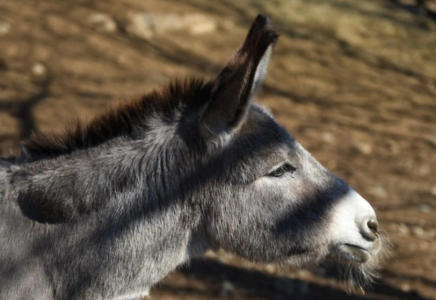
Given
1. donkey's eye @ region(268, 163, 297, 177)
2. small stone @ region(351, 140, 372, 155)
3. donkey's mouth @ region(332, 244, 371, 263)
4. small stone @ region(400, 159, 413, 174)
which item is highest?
donkey's eye @ region(268, 163, 297, 177)

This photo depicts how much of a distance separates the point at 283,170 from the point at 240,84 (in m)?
0.54

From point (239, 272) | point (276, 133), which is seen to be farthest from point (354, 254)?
point (239, 272)

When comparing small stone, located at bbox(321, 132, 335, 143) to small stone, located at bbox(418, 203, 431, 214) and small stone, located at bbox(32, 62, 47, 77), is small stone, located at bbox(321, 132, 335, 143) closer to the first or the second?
small stone, located at bbox(418, 203, 431, 214)

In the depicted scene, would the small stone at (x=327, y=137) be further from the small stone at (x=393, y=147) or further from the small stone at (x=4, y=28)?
the small stone at (x=4, y=28)

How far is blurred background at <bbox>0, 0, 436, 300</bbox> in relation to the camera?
4.74 meters

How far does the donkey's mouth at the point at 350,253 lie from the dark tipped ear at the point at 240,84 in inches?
31.7

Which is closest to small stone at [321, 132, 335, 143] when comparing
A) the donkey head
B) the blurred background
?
the blurred background

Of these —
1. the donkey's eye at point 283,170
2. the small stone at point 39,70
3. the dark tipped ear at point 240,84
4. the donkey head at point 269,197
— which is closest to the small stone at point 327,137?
the small stone at point 39,70

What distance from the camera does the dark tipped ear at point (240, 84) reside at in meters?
2.56

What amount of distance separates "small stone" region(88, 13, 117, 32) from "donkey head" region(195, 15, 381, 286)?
17.8 feet

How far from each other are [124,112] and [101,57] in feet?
15.5

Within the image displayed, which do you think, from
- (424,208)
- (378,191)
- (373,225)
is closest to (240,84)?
(373,225)

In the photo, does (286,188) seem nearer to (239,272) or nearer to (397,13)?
(239,272)

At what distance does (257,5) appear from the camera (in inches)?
392
